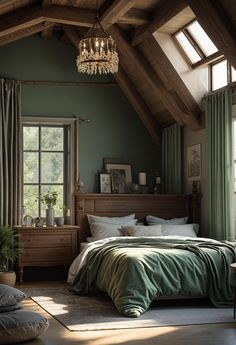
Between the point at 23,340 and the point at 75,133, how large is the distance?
16.3ft

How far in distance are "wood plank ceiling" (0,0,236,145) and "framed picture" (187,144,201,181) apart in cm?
36

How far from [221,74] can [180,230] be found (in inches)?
88.8

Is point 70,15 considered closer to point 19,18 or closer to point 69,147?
point 19,18

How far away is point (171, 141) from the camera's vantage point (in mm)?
9336

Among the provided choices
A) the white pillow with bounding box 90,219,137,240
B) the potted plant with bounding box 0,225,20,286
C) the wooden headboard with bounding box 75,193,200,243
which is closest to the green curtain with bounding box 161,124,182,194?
the wooden headboard with bounding box 75,193,200,243

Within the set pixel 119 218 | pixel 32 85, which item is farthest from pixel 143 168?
pixel 32 85

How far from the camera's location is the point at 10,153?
872cm

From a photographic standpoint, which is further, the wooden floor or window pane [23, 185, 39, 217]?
window pane [23, 185, 39, 217]

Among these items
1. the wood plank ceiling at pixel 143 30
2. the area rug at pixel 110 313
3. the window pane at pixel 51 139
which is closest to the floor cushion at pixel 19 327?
the area rug at pixel 110 313

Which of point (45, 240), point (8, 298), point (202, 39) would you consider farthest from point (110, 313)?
point (202, 39)

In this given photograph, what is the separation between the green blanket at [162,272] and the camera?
5.92m

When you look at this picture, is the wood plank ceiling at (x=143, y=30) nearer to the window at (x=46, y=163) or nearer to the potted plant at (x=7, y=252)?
the window at (x=46, y=163)

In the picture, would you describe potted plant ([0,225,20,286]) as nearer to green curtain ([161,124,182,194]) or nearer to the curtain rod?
the curtain rod

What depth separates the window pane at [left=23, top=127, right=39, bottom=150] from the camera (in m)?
9.11
